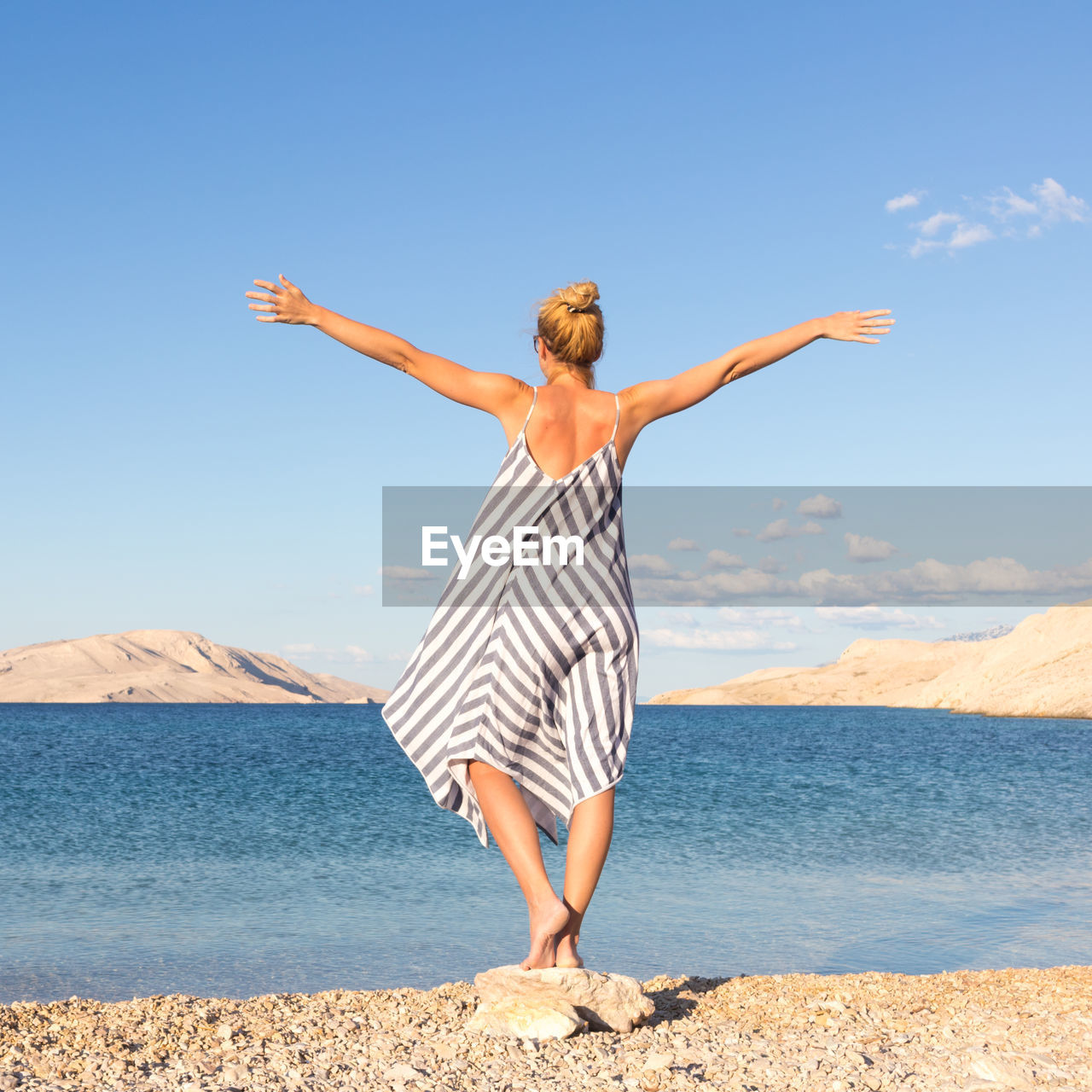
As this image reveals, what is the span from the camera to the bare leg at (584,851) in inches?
155

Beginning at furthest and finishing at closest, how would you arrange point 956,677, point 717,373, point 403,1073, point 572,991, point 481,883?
point 956,677, point 481,883, point 717,373, point 572,991, point 403,1073

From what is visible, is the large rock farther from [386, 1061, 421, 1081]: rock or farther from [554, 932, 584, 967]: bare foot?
[386, 1061, 421, 1081]: rock

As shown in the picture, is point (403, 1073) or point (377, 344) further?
point (377, 344)

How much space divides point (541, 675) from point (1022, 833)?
15.0 metres

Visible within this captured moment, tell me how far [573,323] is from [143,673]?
548ft

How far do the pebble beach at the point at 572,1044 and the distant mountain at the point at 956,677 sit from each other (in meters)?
67.5

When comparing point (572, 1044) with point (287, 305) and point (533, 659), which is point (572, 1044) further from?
point (287, 305)

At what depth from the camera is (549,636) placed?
4012 millimetres

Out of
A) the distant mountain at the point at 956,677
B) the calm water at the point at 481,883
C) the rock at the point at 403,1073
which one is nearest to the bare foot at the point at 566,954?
the rock at the point at 403,1073

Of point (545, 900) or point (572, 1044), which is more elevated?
point (545, 900)

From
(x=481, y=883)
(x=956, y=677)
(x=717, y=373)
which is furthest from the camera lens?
(x=956, y=677)

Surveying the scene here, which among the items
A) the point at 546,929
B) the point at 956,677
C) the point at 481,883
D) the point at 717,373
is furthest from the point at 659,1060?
the point at 956,677

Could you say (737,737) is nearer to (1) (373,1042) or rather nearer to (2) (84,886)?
(2) (84,886)

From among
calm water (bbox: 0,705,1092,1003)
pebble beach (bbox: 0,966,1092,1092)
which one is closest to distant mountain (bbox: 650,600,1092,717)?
calm water (bbox: 0,705,1092,1003)
